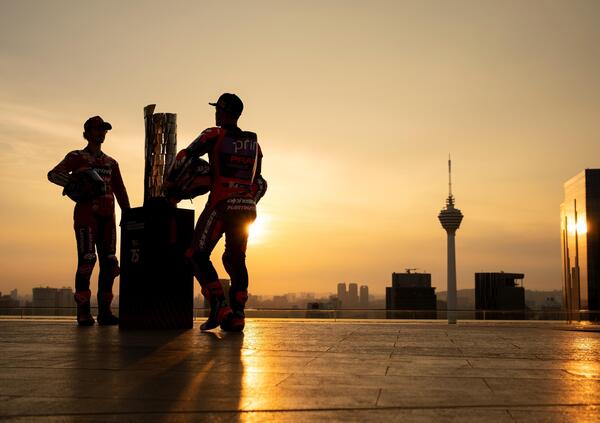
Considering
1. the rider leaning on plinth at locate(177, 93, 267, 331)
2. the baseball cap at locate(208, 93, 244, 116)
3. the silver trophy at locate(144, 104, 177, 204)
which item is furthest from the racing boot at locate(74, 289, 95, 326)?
the baseball cap at locate(208, 93, 244, 116)

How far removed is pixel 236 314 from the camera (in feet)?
32.6

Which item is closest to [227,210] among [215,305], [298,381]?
[215,305]

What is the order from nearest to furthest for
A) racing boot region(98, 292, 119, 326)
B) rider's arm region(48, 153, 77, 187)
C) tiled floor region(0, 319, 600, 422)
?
1. tiled floor region(0, 319, 600, 422)
2. rider's arm region(48, 153, 77, 187)
3. racing boot region(98, 292, 119, 326)

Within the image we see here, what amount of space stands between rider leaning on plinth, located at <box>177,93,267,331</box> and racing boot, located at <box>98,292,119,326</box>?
2.82 meters

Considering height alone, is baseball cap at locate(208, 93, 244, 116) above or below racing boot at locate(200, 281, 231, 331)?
above

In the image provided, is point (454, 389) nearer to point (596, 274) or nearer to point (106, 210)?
point (106, 210)

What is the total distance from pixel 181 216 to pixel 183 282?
3.39 feet

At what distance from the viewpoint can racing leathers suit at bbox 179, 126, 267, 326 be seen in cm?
1006

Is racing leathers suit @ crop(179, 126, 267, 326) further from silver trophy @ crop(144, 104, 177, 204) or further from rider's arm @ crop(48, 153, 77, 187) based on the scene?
rider's arm @ crop(48, 153, 77, 187)

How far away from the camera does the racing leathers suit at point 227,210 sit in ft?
33.0

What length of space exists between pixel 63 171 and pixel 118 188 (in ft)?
3.58

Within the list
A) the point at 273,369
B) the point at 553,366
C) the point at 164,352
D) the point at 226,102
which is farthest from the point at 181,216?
the point at 553,366

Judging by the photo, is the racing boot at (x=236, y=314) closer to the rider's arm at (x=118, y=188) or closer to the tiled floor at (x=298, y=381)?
the tiled floor at (x=298, y=381)

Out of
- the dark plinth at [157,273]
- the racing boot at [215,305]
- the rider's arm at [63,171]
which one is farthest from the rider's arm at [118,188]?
the racing boot at [215,305]
